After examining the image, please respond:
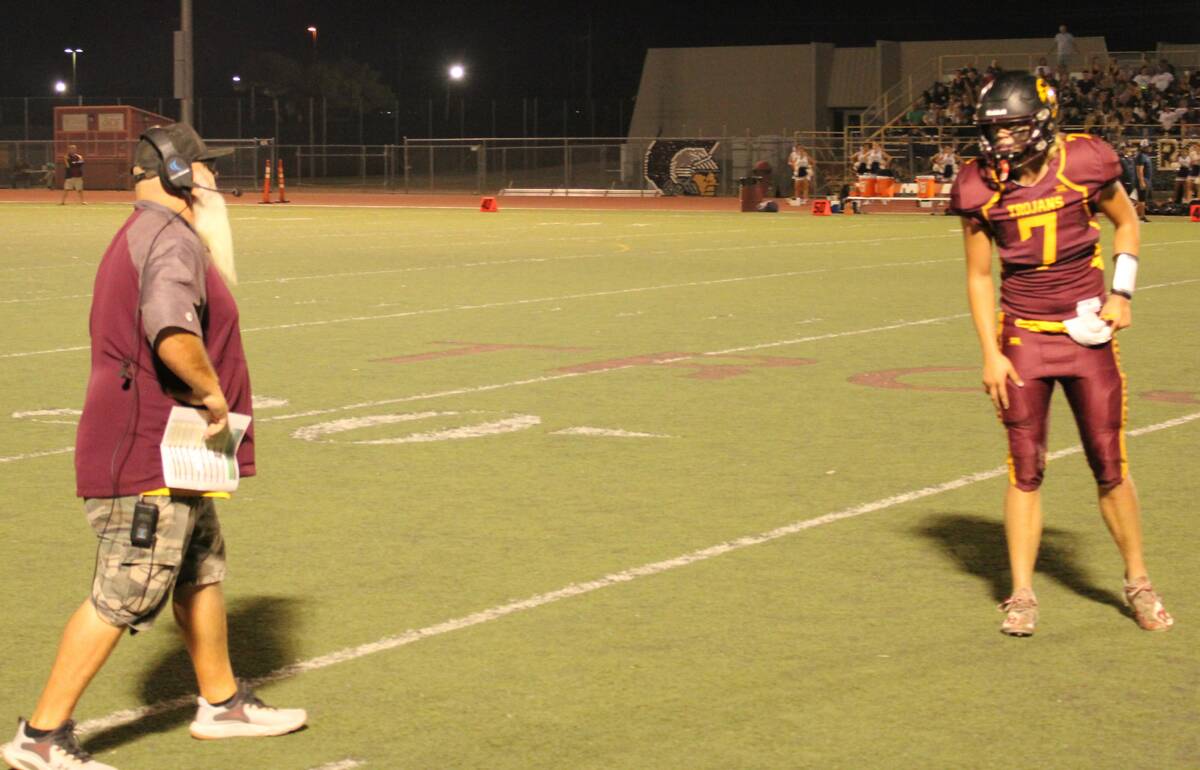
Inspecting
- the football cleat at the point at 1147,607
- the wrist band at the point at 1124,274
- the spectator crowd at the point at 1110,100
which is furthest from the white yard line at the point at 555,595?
the spectator crowd at the point at 1110,100

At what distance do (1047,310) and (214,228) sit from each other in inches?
115

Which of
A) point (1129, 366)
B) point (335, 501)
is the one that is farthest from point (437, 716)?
point (1129, 366)

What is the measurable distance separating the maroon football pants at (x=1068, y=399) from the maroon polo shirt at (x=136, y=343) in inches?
112

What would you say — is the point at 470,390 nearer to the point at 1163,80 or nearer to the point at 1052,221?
the point at 1052,221

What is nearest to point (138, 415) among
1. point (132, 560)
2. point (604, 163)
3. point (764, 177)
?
point (132, 560)

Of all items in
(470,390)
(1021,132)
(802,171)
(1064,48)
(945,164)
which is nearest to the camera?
(1021,132)

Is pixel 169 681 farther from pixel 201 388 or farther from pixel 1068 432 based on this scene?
pixel 1068 432

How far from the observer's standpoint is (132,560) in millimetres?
4812

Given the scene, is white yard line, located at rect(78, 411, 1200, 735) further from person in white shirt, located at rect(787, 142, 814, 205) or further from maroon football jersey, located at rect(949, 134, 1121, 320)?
person in white shirt, located at rect(787, 142, 814, 205)

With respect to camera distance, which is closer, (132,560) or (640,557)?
(132,560)

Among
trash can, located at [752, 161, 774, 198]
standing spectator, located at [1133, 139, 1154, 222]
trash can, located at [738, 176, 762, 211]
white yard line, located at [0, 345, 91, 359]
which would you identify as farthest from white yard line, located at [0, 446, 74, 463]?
trash can, located at [752, 161, 774, 198]

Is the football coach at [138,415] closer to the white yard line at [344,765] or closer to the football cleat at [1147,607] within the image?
the white yard line at [344,765]

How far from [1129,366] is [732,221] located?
24537mm

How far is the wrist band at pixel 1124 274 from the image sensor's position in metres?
6.32
